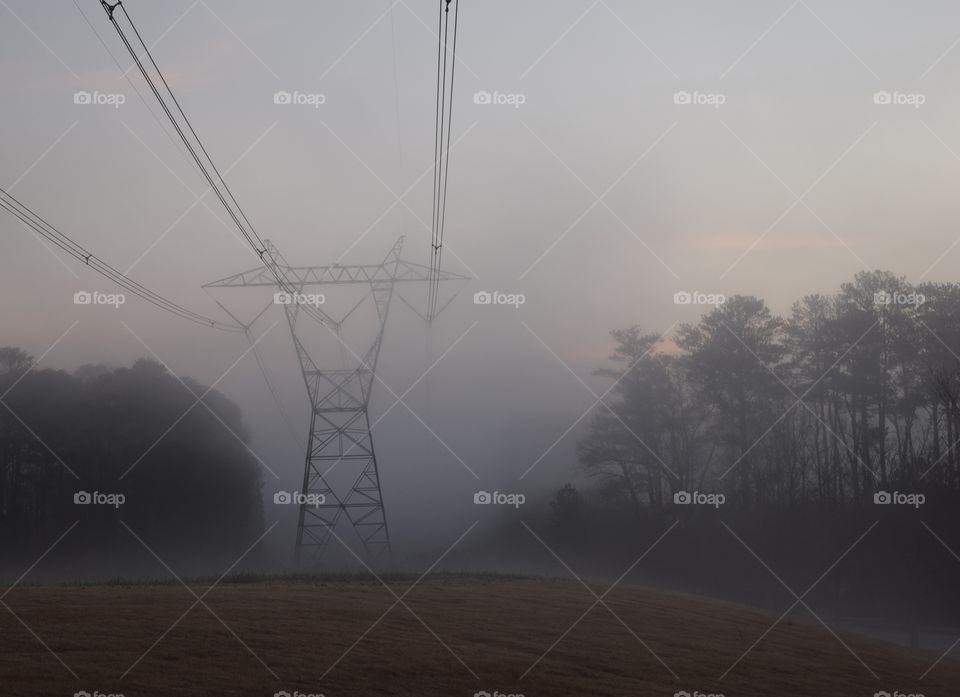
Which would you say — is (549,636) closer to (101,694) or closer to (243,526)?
(101,694)

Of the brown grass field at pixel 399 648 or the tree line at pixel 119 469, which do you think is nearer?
the brown grass field at pixel 399 648

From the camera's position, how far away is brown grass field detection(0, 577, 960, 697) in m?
15.4

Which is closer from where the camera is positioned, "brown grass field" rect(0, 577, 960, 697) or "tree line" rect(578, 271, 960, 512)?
"brown grass field" rect(0, 577, 960, 697)

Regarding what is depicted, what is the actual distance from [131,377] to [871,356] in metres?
44.2

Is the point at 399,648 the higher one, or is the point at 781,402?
the point at 781,402

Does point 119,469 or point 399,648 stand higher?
point 119,469

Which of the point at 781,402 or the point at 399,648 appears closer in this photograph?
the point at 399,648

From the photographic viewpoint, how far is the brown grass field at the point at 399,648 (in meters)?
15.4

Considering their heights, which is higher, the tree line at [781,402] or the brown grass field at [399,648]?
the tree line at [781,402]

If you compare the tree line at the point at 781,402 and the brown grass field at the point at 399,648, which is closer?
the brown grass field at the point at 399,648

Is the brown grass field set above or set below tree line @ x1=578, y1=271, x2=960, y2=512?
below

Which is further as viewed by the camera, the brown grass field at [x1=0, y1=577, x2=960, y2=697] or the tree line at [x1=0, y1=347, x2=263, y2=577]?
the tree line at [x1=0, y1=347, x2=263, y2=577]

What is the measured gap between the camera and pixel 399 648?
60.1 ft

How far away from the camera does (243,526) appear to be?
187 ft
